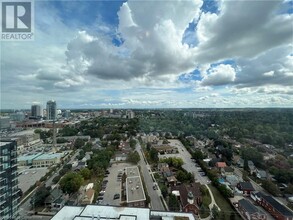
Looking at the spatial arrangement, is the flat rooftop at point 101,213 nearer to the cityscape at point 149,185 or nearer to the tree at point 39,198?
the cityscape at point 149,185

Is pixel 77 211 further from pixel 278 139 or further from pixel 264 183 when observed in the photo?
pixel 278 139

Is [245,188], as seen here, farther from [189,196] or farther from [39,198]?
[39,198]

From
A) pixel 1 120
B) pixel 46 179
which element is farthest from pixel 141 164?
pixel 1 120

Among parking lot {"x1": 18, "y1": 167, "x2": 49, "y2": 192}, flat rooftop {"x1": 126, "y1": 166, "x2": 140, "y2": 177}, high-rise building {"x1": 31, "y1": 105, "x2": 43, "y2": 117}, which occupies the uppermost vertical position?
high-rise building {"x1": 31, "y1": 105, "x2": 43, "y2": 117}

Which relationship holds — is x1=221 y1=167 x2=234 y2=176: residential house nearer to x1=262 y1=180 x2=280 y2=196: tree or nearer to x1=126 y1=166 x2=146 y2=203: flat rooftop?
x1=262 y1=180 x2=280 y2=196: tree

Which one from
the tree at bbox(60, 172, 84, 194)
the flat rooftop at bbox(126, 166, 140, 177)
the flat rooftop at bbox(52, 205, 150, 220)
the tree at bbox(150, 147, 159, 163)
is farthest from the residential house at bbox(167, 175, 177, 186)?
the flat rooftop at bbox(52, 205, 150, 220)

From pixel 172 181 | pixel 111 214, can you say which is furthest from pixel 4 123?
pixel 111 214
